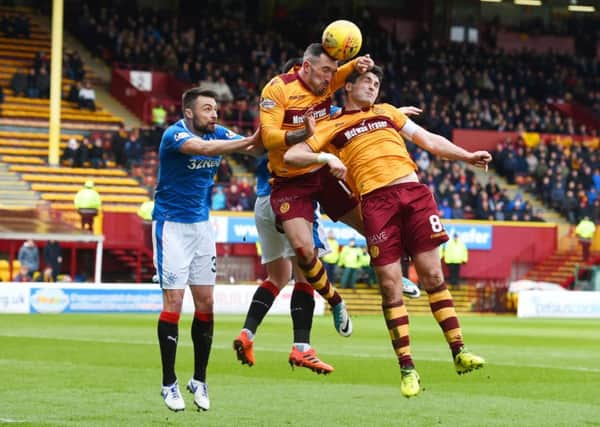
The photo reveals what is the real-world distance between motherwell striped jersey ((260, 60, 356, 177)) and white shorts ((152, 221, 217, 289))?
91 cm

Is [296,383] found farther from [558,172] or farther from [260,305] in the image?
[558,172]

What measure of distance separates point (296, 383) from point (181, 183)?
3627 mm

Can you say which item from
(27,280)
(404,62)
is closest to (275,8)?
(404,62)

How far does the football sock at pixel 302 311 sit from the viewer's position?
12.3 metres

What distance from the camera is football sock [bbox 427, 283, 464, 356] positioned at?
11016 millimetres

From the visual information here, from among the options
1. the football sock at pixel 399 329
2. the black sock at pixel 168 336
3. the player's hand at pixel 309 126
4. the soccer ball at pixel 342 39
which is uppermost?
the soccer ball at pixel 342 39

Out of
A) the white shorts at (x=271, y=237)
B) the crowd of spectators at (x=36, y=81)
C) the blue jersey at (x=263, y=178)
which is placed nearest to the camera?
the white shorts at (x=271, y=237)

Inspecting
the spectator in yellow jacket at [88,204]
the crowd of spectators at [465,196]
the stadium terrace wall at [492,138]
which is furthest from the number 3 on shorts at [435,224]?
the stadium terrace wall at [492,138]

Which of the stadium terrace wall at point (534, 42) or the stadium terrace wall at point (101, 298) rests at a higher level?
the stadium terrace wall at point (534, 42)

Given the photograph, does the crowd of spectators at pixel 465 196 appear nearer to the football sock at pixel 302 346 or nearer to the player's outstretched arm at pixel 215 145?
the football sock at pixel 302 346

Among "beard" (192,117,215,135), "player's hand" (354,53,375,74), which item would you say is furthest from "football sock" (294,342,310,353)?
"player's hand" (354,53,375,74)

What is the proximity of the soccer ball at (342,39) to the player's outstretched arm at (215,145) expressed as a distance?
1.02 metres

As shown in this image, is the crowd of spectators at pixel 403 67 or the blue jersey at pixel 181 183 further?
the crowd of spectators at pixel 403 67

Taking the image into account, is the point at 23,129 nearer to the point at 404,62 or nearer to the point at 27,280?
the point at 27,280
